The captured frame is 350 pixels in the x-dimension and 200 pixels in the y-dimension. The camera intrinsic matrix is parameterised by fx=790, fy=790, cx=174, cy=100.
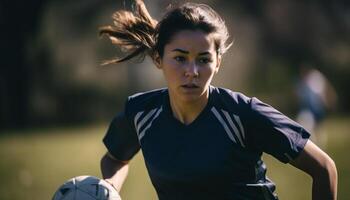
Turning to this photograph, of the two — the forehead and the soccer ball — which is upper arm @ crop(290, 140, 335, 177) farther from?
the soccer ball

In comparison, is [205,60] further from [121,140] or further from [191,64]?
[121,140]

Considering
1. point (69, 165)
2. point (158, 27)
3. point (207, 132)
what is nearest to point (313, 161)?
point (207, 132)

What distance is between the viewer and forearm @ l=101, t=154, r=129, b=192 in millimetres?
5184

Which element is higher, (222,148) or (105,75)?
(222,148)

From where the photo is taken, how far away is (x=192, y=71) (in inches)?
172

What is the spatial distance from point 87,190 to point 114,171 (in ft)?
1.81

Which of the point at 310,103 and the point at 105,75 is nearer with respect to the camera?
the point at 310,103

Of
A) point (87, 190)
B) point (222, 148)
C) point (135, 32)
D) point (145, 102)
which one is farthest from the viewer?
point (135, 32)

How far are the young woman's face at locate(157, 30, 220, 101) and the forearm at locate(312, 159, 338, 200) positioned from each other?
2.62 ft

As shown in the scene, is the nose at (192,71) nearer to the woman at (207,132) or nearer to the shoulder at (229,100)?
the woman at (207,132)

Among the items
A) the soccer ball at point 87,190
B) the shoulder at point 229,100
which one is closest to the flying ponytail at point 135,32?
the shoulder at point 229,100

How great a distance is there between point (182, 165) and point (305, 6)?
93.9 ft

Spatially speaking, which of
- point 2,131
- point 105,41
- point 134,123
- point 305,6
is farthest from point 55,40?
point 134,123

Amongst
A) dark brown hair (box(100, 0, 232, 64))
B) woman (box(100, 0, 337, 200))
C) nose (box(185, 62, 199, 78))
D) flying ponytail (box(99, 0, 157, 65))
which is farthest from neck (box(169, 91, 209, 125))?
flying ponytail (box(99, 0, 157, 65))
